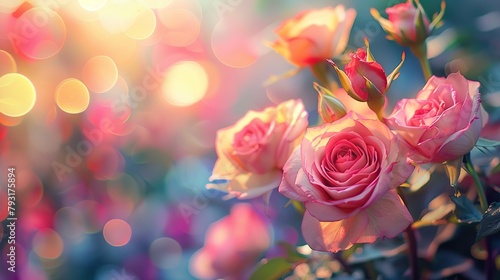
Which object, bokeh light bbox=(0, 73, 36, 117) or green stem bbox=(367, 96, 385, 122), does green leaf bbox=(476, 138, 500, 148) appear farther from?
bokeh light bbox=(0, 73, 36, 117)

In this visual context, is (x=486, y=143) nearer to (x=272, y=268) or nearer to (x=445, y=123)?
(x=445, y=123)

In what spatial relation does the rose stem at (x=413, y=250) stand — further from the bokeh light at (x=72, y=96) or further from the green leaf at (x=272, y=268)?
the bokeh light at (x=72, y=96)

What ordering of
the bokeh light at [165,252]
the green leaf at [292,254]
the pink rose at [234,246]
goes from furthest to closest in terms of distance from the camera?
the bokeh light at [165,252] < the pink rose at [234,246] < the green leaf at [292,254]

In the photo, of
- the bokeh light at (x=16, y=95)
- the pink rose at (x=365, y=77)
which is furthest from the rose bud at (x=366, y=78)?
the bokeh light at (x=16, y=95)

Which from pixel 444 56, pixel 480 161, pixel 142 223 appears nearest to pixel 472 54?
pixel 444 56

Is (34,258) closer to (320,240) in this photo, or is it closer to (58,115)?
(58,115)
